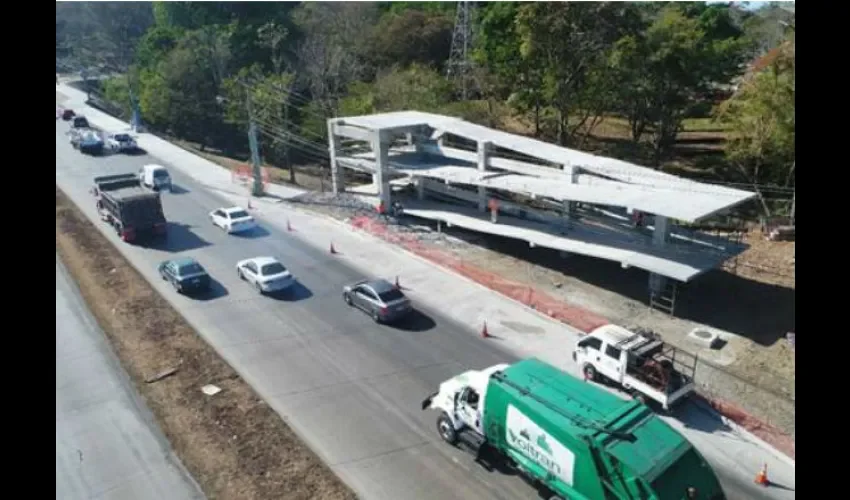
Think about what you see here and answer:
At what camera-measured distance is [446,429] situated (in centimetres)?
1856

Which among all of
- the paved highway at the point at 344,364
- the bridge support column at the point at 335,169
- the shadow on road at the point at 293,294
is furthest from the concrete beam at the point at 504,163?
the shadow on road at the point at 293,294

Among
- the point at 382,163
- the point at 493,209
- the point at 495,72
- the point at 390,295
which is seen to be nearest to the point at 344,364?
the point at 390,295

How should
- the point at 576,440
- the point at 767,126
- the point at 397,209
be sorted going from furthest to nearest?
the point at 767,126, the point at 397,209, the point at 576,440

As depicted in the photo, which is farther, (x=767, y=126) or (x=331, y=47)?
(x=331, y=47)

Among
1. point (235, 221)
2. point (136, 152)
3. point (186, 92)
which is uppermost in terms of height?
point (186, 92)

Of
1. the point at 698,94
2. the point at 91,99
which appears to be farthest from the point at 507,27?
the point at 91,99

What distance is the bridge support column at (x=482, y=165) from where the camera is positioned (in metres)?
35.9

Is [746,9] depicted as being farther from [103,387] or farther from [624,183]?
[103,387]

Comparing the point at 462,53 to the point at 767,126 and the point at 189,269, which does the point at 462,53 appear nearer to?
the point at 767,126

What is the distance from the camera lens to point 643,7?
55.9 meters

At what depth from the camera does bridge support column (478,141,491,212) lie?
118 feet

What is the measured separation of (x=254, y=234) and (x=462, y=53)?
3442 centimetres

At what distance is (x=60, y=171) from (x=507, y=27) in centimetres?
3819
